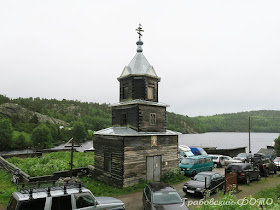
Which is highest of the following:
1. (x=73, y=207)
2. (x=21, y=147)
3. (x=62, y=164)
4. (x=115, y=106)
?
(x=115, y=106)

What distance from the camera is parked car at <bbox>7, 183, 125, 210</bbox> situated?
7.91 m

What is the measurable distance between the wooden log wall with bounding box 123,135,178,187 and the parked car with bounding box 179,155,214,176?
2167 mm

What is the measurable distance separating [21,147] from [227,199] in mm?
78606

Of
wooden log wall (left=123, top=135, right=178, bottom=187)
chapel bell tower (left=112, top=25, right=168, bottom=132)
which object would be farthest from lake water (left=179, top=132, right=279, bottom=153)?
chapel bell tower (left=112, top=25, right=168, bottom=132)

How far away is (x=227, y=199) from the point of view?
8.17 m

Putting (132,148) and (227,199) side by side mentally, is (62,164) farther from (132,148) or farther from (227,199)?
(227,199)

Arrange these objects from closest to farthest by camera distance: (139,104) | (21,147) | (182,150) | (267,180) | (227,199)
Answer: (227,199) → (139,104) → (267,180) → (182,150) → (21,147)

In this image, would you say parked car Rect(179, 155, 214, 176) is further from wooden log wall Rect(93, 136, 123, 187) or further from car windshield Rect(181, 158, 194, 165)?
wooden log wall Rect(93, 136, 123, 187)

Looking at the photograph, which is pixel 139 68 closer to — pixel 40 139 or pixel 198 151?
pixel 198 151

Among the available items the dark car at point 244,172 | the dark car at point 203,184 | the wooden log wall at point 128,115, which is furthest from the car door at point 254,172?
the wooden log wall at point 128,115

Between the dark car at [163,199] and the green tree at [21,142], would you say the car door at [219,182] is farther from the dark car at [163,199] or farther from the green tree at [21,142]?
the green tree at [21,142]

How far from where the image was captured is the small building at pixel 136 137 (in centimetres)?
1673

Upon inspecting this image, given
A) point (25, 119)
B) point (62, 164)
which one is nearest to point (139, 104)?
point (62, 164)

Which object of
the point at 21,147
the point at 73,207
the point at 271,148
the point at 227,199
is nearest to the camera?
the point at 227,199
